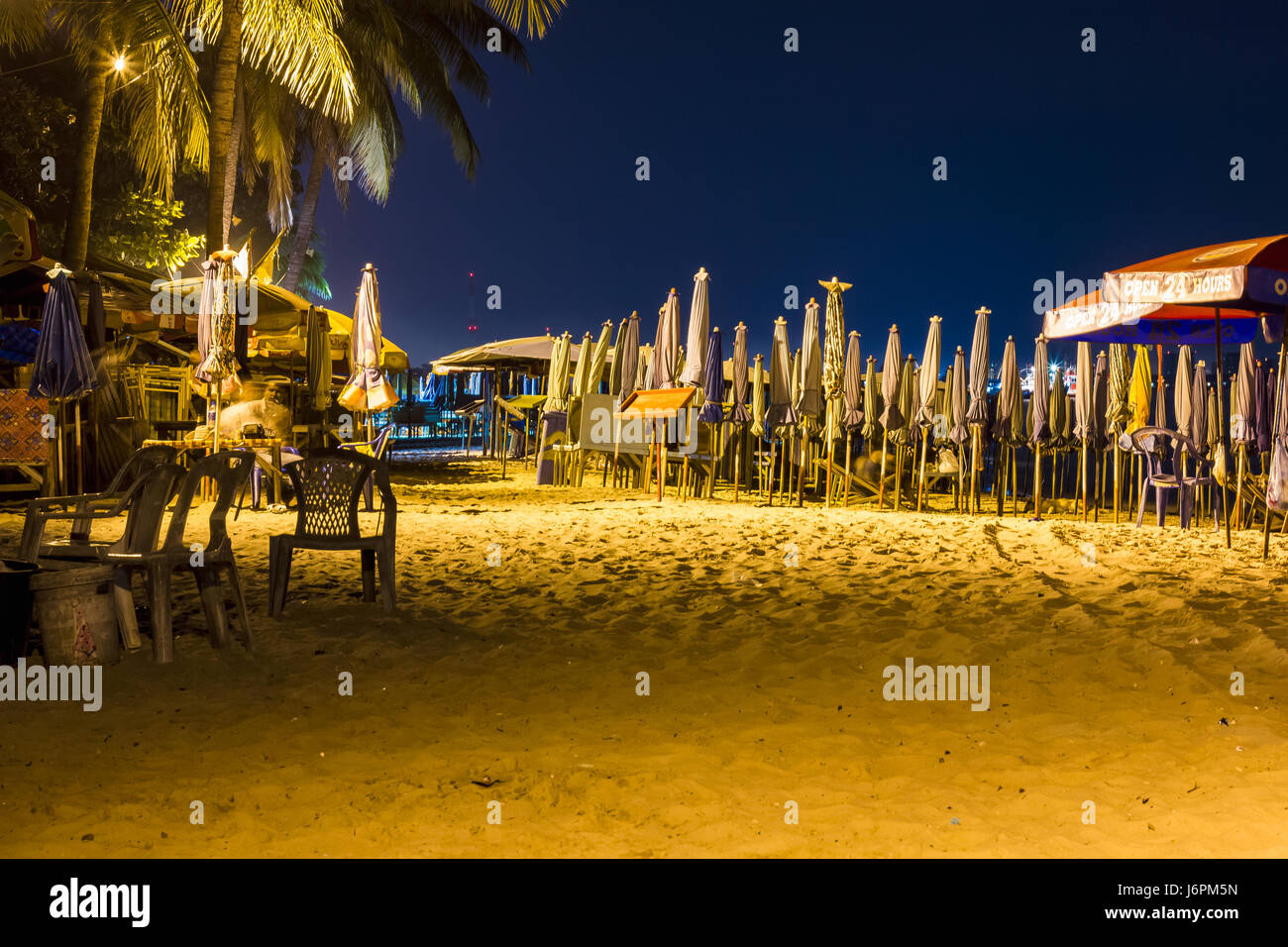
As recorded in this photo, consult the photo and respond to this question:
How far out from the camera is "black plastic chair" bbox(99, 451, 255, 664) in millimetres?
4184

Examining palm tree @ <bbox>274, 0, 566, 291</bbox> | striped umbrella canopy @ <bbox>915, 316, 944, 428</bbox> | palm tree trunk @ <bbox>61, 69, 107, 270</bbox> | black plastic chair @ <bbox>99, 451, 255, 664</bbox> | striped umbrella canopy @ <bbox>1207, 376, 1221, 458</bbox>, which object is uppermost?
palm tree @ <bbox>274, 0, 566, 291</bbox>

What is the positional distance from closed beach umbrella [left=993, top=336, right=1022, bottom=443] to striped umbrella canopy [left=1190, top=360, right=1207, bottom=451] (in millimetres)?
2068

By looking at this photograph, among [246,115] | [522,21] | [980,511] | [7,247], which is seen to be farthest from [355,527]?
[246,115]

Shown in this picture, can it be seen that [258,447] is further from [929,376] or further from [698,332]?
[929,376]

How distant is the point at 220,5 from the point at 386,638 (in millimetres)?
12013

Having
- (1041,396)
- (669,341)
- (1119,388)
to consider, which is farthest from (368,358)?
(1119,388)

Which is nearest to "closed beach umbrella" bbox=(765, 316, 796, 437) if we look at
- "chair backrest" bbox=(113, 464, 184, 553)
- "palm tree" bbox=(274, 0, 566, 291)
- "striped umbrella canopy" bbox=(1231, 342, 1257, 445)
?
"striped umbrella canopy" bbox=(1231, 342, 1257, 445)

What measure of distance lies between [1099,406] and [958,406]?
186 centimetres

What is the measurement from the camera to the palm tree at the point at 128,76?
465 inches

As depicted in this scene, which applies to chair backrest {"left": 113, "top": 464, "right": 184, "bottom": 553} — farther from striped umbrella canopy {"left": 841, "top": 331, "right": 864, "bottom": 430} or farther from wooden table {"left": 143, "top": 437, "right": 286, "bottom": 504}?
striped umbrella canopy {"left": 841, "top": 331, "right": 864, "bottom": 430}

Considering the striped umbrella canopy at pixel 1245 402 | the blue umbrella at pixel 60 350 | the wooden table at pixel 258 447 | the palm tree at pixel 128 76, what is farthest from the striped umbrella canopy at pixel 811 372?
the palm tree at pixel 128 76

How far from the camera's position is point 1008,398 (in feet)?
40.3

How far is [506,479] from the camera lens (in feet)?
54.5
